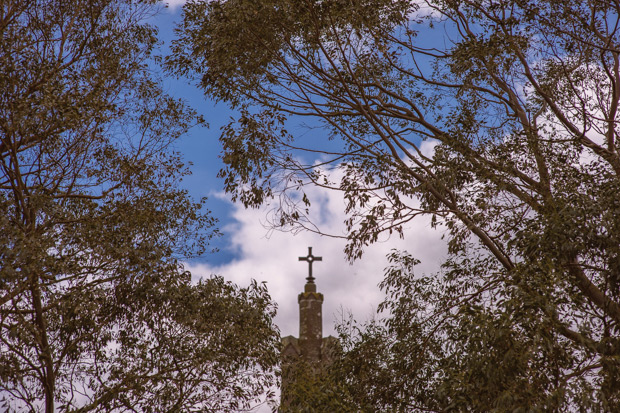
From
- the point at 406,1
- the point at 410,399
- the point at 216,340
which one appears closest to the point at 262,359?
the point at 216,340

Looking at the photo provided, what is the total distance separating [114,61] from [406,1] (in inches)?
237

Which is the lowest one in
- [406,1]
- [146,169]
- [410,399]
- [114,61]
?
[410,399]

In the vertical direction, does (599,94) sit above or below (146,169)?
above

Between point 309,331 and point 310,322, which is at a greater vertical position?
point 310,322

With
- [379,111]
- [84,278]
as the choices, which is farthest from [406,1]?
[84,278]

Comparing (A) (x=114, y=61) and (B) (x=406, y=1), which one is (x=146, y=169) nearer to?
(A) (x=114, y=61)

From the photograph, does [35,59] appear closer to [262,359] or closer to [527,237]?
[262,359]

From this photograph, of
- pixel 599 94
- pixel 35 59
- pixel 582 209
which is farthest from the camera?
pixel 599 94

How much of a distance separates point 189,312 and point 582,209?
667cm

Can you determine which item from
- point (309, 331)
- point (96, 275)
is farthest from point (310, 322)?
point (96, 275)

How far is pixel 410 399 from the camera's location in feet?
37.4

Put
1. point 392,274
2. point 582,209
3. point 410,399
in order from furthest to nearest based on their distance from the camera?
point 392,274 < point 410,399 < point 582,209

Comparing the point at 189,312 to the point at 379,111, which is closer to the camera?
the point at 189,312

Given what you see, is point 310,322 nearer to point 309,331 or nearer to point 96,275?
point 309,331
